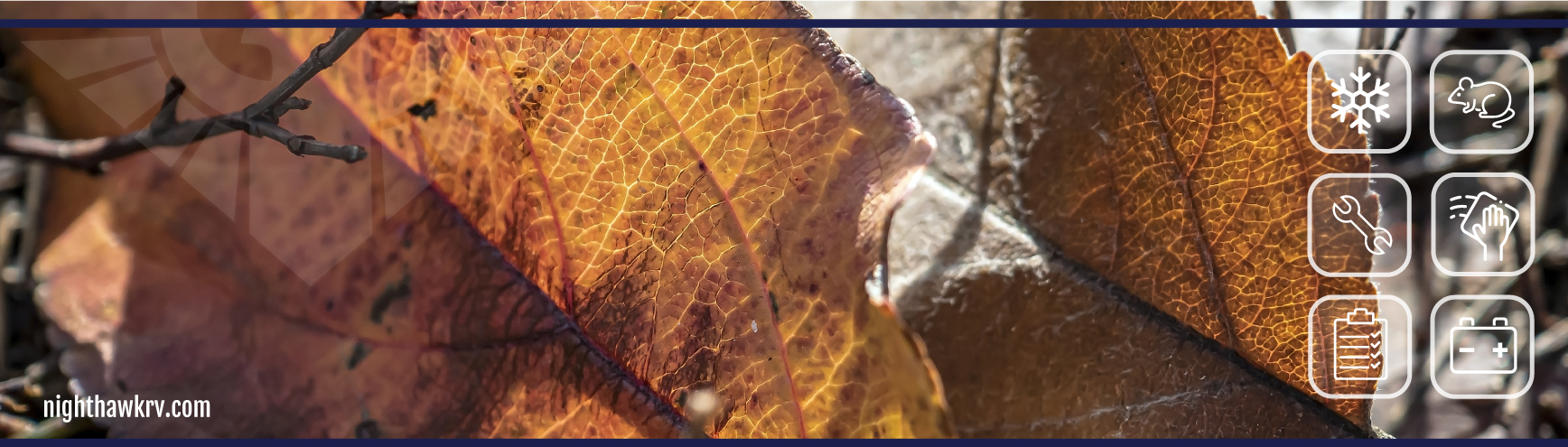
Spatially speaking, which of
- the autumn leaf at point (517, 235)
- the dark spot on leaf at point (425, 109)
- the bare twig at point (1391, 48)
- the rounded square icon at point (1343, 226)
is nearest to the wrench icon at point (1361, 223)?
the rounded square icon at point (1343, 226)

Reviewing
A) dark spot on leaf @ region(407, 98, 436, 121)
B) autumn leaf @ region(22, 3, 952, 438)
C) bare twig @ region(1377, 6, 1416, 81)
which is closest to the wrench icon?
bare twig @ region(1377, 6, 1416, 81)

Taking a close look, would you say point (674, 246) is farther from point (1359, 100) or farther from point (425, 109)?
point (1359, 100)

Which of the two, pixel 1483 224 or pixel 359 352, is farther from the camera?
pixel 1483 224

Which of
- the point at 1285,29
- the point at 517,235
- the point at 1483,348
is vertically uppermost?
the point at 1285,29

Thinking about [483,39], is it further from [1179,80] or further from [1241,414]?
[1241,414]

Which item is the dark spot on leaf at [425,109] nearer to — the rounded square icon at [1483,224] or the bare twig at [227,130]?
the bare twig at [227,130]

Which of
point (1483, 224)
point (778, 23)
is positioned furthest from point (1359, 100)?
point (778, 23)
